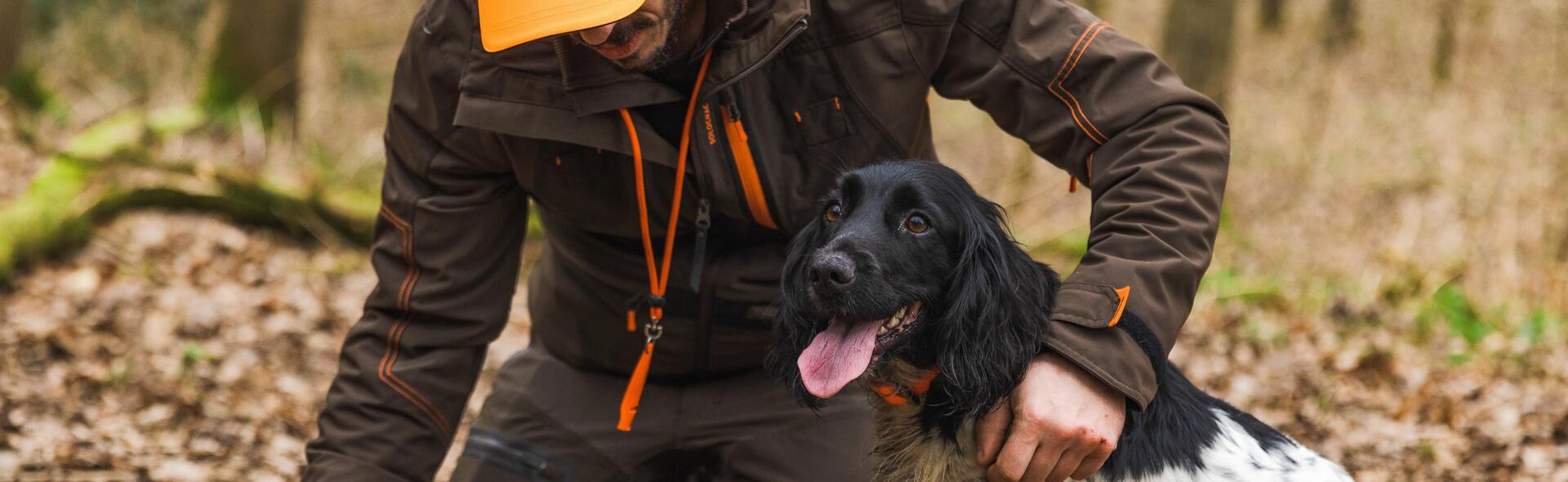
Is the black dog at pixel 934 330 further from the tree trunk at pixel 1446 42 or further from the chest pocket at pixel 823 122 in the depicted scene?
the tree trunk at pixel 1446 42

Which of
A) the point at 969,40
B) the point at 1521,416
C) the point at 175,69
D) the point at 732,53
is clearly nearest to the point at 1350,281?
the point at 1521,416

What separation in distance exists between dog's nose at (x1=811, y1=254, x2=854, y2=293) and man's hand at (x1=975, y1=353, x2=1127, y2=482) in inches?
15.2

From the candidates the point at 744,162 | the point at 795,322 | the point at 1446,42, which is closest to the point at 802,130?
the point at 744,162

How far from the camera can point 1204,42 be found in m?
9.32

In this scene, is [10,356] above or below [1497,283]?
above

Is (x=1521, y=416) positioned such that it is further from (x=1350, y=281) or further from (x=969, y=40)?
(x=969, y=40)

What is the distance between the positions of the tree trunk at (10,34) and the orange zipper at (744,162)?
26.1 feet

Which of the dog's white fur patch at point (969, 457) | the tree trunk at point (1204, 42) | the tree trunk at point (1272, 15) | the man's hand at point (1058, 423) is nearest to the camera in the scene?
the man's hand at point (1058, 423)

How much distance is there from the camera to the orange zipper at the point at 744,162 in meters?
2.90

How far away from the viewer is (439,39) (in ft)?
10.1

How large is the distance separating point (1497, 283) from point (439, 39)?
6.74 metres

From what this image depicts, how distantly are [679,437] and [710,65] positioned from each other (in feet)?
3.47

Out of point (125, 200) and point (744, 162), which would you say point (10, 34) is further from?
point (744, 162)

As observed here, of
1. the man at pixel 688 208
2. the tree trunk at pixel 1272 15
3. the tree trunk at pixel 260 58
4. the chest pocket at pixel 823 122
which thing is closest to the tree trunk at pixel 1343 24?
the tree trunk at pixel 1272 15
